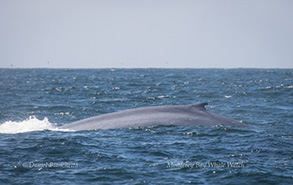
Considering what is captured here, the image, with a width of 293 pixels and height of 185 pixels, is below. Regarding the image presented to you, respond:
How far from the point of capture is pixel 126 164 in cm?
1039

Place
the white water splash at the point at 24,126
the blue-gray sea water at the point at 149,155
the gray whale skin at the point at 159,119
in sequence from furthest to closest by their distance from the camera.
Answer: the white water splash at the point at 24,126, the gray whale skin at the point at 159,119, the blue-gray sea water at the point at 149,155

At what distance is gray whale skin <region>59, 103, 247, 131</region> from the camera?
14.6 m

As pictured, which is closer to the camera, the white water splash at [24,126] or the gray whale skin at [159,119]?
the gray whale skin at [159,119]

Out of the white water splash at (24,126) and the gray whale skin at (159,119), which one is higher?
the gray whale skin at (159,119)

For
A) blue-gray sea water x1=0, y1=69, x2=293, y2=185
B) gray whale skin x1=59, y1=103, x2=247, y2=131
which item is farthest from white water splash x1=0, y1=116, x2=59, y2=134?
gray whale skin x1=59, y1=103, x2=247, y2=131

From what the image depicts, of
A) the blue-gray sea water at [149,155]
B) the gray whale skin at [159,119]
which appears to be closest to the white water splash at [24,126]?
the blue-gray sea water at [149,155]

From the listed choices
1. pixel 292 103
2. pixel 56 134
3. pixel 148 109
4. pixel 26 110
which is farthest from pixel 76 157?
pixel 292 103

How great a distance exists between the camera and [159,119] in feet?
48.4

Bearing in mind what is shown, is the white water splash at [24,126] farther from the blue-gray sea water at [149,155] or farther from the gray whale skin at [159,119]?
the gray whale skin at [159,119]

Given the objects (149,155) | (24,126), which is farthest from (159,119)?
(24,126)

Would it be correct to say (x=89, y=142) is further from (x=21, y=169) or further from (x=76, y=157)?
(x=21, y=169)

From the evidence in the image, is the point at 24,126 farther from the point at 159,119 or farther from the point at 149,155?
the point at 149,155

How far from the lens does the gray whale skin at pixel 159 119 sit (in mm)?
14555

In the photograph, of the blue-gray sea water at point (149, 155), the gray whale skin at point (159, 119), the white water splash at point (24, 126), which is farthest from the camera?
the white water splash at point (24, 126)
